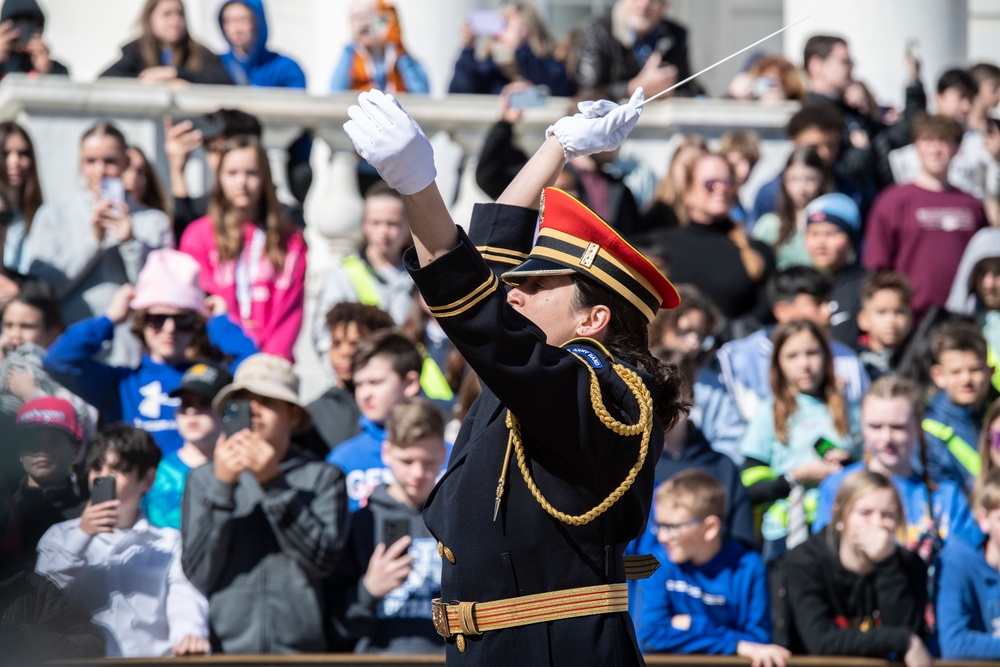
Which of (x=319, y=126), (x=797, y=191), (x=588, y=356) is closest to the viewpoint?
(x=588, y=356)

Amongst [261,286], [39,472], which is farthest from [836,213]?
[39,472]

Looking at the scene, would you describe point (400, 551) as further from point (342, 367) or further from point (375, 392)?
point (342, 367)

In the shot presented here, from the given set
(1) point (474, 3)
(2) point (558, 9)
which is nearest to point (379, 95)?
(1) point (474, 3)

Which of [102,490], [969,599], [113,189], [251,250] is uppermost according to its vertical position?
[113,189]

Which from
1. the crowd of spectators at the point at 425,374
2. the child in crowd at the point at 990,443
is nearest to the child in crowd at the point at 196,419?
the crowd of spectators at the point at 425,374

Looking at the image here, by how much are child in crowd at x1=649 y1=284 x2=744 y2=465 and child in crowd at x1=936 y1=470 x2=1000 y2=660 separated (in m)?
1.04

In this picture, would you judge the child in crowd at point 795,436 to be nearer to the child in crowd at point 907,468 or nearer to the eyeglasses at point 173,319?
the child in crowd at point 907,468

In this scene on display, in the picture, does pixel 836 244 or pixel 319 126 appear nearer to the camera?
pixel 836 244

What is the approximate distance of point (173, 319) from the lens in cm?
696

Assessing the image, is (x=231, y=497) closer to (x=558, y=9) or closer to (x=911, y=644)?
(x=911, y=644)

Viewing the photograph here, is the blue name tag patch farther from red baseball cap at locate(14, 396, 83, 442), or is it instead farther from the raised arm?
red baseball cap at locate(14, 396, 83, 442)

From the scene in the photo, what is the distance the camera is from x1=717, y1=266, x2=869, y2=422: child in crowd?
24.4 ft

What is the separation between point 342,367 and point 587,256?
3540 mm

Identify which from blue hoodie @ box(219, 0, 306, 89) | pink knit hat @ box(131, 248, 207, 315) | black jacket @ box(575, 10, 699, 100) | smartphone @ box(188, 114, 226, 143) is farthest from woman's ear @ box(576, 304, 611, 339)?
black jacket @ box(575, 10, 699, 100)
